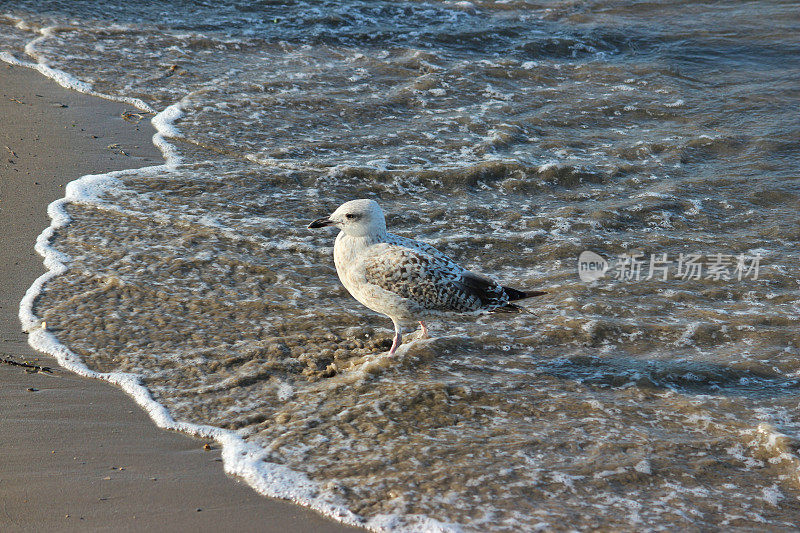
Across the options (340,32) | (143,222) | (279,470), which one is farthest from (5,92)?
(279,470)

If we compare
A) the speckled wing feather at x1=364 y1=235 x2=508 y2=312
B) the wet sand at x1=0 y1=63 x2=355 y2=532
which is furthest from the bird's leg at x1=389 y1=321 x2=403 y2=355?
the wet sand at x1=0 y1=63 x2=355 y2=532

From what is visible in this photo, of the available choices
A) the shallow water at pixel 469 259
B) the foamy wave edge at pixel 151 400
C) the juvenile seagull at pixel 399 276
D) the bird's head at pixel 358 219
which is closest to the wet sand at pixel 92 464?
the foamy wave edge at pixel 151 400

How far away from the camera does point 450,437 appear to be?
14.7 feet

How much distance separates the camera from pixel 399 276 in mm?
5008

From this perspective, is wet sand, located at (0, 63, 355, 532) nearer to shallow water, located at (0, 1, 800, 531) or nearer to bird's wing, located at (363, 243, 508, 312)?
shallow water, located at (0, 1, 800, 531)

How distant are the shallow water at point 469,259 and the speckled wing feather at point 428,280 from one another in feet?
1.56

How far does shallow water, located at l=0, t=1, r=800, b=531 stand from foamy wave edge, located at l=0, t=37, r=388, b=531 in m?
0.07

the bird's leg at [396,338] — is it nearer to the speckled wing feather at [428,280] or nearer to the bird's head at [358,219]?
the speckled wing feather at [428,280]

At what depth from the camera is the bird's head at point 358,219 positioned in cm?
512

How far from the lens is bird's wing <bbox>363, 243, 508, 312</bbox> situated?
16.5 feet

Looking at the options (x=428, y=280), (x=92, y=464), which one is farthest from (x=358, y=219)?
(x=92, y=464)

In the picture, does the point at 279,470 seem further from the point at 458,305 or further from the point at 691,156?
the point at 691,156

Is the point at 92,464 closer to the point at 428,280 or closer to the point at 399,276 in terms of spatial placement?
the point at 399,276

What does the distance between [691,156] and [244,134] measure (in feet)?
16.7
